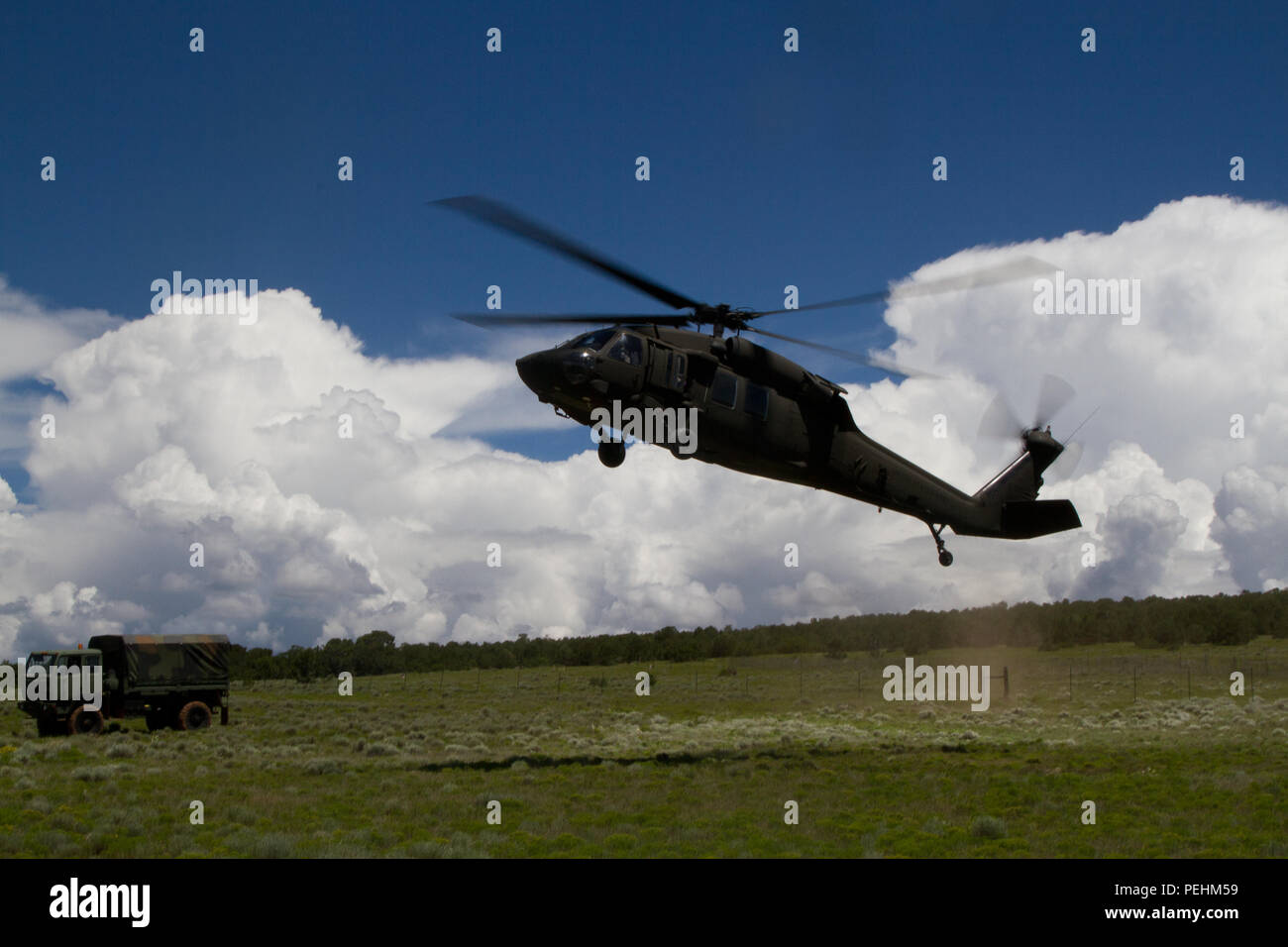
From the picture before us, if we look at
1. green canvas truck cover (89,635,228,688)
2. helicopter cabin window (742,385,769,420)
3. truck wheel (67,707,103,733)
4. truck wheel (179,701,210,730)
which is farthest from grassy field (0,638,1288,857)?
helicopter cabin window (742,385,769,420)

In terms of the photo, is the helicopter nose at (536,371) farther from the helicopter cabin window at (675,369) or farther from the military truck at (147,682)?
the military truck at (147,682)

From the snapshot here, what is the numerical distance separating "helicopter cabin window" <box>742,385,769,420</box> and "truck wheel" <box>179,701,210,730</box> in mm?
23342

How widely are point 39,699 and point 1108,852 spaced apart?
29.9 m

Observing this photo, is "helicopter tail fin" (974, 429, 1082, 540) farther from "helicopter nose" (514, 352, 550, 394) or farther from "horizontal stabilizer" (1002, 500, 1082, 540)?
"helicopter nose" (514, 352, 550, 394)

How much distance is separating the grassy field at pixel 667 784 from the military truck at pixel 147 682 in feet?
2.93

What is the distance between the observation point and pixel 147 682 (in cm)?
3106

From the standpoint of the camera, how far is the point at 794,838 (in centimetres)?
1480

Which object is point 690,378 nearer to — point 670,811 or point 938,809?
point 670,811

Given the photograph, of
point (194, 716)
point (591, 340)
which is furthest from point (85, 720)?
point (591, 340)

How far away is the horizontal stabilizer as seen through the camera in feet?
81.1

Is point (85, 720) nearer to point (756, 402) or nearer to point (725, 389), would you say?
point (725, 389)

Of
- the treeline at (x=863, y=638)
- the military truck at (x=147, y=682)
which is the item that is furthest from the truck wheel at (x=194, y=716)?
the treeline at (x=863, y=638)

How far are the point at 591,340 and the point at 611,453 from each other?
7.60 feet
